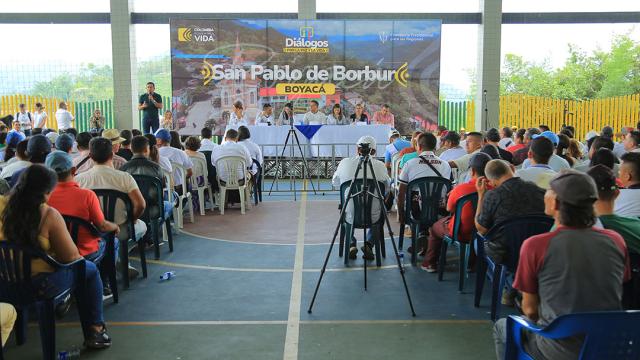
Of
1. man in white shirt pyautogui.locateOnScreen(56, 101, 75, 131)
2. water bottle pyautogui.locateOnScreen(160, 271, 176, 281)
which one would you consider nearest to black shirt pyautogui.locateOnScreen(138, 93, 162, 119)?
man in white shirt pyautogui.locateOnScreen(56, 101, 75, 131)

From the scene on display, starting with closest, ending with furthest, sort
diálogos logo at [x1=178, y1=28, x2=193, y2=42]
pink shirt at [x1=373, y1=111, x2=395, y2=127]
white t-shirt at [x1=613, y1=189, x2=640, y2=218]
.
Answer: white t-shirt at [x1=613, y1=189, x2=640, y2=218] → pink shirt at [x1=373, y1=111, x2=395, y2=127] → diálogos logo at [x1=178, y1=28, x2=193, y2=42]

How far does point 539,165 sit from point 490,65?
13342mm

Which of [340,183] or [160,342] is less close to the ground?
[340,183]

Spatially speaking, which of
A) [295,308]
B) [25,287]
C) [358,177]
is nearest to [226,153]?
[358,177]

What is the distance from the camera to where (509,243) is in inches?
171

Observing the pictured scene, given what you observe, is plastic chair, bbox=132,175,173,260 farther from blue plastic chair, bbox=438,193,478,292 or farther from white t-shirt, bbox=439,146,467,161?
white t-shirt, bbox=439,146,467,161

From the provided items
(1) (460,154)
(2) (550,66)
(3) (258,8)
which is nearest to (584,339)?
(1) (460,154)

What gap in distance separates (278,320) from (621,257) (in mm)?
2641

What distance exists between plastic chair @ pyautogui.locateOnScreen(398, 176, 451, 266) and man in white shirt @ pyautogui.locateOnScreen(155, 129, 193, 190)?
3.29 meters

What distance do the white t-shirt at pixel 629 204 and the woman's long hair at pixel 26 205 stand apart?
3.61 metres

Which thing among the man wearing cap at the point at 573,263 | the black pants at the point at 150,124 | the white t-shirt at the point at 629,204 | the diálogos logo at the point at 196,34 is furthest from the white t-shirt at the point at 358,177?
the diálogos logo at the point at 196,34

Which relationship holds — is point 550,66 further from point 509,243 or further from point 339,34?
point 509,243

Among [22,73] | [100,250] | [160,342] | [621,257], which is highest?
[22,73]

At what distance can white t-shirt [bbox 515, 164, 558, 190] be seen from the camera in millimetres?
5340
